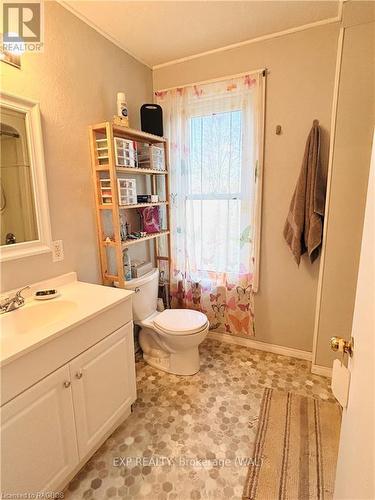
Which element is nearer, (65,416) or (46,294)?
(65,416)

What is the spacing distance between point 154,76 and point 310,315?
241cm

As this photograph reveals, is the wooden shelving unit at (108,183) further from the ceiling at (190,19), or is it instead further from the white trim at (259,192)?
the white trim at (259,192)

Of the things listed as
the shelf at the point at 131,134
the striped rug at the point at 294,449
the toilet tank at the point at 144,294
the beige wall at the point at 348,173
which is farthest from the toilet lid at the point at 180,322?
the shelf at the point at 131,134

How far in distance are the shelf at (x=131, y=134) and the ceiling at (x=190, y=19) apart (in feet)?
2.07

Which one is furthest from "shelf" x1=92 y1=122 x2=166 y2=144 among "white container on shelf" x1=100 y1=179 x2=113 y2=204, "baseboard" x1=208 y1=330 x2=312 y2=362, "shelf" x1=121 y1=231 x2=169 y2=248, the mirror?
"baseboard" x1=208 y1=330 x2=312 y2=362

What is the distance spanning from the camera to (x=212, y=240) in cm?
227

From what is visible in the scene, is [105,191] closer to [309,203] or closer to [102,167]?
[102,167]

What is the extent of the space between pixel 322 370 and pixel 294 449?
28.7 inches

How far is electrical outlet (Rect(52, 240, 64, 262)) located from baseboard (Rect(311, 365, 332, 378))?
77.7 inches

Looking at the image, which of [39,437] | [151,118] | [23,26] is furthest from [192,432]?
[23,26]

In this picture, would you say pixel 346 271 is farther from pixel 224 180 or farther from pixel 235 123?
pixel 235 123

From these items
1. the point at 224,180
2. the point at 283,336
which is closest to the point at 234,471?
the point at 283,336

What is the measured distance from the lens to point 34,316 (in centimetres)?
136

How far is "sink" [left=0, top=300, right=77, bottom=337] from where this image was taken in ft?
4.05
